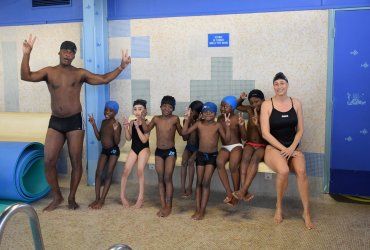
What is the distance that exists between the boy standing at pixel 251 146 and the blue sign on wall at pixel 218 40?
2.55 feet

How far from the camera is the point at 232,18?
5500 millimetres

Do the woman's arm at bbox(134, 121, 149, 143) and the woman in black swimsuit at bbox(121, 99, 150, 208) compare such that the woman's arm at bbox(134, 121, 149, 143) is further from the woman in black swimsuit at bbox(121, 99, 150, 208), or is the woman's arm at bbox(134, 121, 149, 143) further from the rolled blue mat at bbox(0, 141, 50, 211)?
the rolled blue mat at bbox(0, 141, 50, 211)

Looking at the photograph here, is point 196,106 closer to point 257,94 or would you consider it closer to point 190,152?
point 190,152

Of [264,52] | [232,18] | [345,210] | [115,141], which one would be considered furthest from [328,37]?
[115,141]

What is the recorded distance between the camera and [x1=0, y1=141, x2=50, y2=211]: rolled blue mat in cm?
489

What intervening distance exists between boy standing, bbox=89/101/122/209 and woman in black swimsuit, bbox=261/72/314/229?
6.39 ft

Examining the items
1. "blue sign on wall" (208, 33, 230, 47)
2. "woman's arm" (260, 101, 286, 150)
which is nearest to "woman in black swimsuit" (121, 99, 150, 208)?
"blue sign on wall" (208, 33, 230, 47)

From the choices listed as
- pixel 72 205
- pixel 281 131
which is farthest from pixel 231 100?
pixel 72 205

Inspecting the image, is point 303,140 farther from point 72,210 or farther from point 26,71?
point 26,71

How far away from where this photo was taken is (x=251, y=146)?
4.96 m

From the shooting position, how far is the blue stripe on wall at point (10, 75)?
6.64 meters

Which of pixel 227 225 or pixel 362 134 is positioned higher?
pixel 362 134

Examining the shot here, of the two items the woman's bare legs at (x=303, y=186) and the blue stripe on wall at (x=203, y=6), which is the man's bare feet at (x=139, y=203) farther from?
the blue stripe on wall at (x=203, y=6)

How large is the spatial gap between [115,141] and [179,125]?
0.92m
